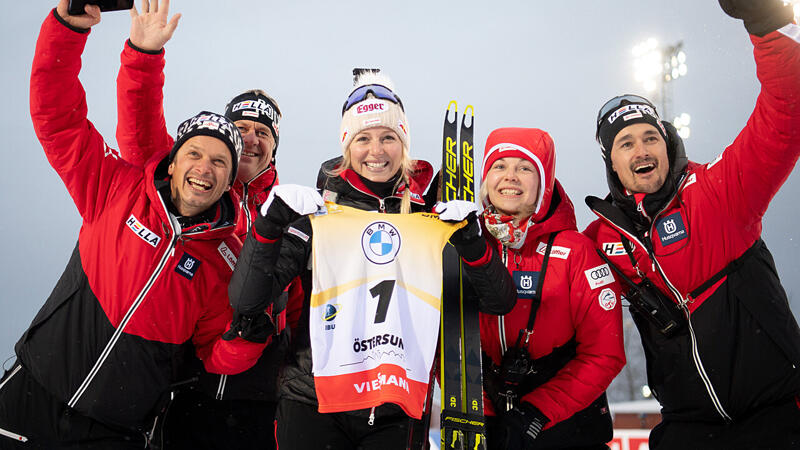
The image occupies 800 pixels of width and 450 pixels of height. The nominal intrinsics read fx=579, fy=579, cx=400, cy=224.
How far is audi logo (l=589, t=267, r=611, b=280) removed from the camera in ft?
11.1

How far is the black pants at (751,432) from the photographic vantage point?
3109mm

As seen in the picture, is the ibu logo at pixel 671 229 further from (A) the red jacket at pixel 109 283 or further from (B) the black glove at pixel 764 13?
(A) the red jacket at pixel 109 283

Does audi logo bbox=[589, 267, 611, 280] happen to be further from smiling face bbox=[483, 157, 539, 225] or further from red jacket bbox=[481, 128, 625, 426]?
smiling face bbox=[483, 157, 539, 225]

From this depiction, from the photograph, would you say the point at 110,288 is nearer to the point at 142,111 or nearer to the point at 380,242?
the point at 142,111

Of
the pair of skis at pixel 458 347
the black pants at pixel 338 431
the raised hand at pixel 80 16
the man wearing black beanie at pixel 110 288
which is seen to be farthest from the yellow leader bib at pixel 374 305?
the raised hand at pixel 80 16

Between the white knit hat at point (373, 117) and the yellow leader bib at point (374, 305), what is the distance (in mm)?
709

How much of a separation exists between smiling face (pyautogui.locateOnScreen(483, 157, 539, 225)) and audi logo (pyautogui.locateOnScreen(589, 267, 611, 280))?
0.51 meters

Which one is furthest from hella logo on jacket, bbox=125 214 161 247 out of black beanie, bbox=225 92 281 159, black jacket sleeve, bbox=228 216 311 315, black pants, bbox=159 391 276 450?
black beanie, bbox=225 92 281 159

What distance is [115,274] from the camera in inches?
126

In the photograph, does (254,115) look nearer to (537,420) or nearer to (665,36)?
(537,420)

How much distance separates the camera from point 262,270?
284 centimetres

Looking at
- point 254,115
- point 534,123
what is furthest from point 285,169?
point 254,115

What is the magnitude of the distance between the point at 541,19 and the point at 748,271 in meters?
198

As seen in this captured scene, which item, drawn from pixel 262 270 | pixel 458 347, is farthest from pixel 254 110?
pixel 458 347
